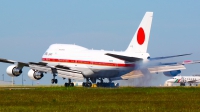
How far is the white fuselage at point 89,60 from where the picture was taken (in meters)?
96.6

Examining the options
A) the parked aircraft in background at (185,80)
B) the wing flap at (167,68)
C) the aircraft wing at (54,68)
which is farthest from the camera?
the parked aircraft in background at (185,80)

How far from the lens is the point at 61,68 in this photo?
102 m

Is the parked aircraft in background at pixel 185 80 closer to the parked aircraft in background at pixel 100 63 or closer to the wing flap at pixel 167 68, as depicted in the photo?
the parked aircraft in background at pixel 100 63

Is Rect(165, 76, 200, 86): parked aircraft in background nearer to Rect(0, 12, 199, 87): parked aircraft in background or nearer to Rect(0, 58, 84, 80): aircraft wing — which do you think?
Rect(0, 12, 199, 87): parked aircraft in background

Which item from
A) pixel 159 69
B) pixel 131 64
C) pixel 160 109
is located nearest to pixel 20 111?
pixel 160 109

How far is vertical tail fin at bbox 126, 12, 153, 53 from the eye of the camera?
97125mm

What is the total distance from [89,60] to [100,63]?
99.3 inches

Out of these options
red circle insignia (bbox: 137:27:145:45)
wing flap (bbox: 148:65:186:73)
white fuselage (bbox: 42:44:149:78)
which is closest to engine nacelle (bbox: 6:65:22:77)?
white fuselage (bbox: 42:44:149:78)

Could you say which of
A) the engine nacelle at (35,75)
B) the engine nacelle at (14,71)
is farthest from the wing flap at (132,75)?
the engine nacelle at (14,71)

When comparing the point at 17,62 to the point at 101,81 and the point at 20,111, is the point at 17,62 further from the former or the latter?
the point at 20,111

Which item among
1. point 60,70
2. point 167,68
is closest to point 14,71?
point 60,70

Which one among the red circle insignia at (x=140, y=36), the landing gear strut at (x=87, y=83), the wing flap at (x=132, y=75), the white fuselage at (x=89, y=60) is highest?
the red circle insignia at (x=140, y=36)

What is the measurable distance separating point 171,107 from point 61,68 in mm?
62365

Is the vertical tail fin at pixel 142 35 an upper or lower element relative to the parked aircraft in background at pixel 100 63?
upper
